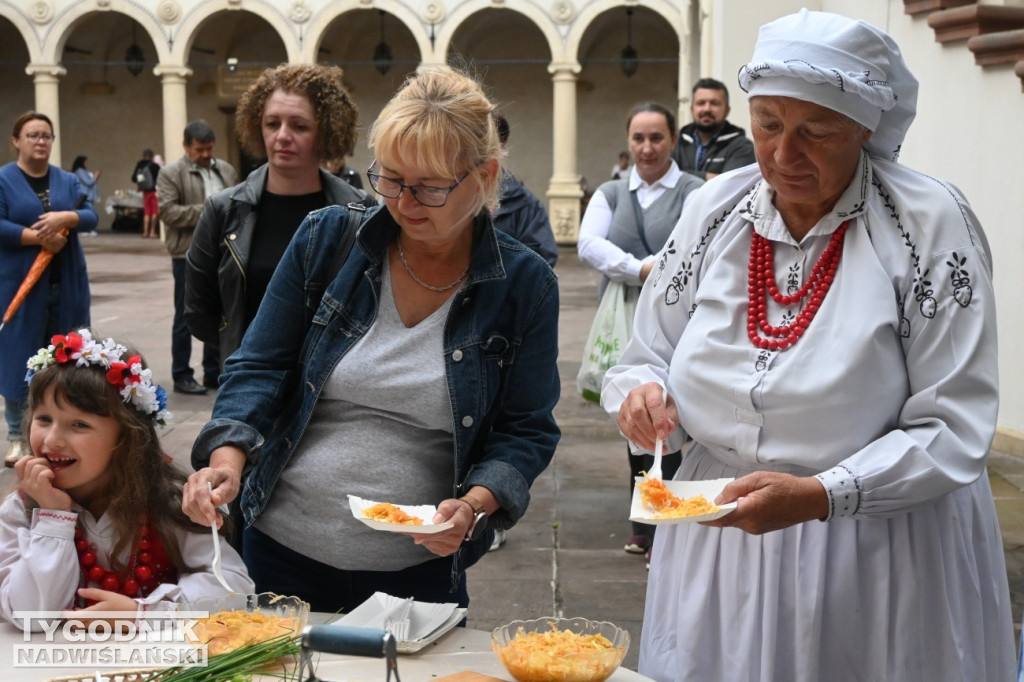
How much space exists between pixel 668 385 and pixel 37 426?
1466mm

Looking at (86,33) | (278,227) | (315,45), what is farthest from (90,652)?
(86,33)

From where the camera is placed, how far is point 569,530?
591 centimetres

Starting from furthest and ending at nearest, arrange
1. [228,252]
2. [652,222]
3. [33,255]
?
[33,255], [652,222], [228,252]

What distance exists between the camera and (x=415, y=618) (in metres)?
2.29

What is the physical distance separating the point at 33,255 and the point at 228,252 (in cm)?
351

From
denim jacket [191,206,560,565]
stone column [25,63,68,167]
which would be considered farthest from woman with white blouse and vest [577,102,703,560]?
stone column [25,63,68,167]

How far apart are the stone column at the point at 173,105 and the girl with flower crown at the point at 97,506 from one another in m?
26.0

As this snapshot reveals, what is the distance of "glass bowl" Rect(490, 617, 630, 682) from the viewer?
2.04 m

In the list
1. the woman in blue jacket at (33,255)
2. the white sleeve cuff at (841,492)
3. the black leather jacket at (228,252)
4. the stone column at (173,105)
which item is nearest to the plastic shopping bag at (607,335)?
the black leather jacket at (228,252)

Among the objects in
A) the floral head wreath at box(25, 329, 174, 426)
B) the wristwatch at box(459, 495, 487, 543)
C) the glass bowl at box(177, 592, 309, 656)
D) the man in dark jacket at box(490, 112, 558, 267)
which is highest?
the man in dark jacket at box(490, 112, 558, 267)

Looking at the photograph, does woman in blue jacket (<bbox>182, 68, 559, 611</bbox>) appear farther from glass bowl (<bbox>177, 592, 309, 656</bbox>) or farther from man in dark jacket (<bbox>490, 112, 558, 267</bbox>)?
man in dark jacket (<bbox>490, 112, 558, 267</bbox>)

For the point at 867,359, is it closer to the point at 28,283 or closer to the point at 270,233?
the point at 270,233

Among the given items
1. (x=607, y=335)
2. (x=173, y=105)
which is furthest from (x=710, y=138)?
(x=173, y=105)

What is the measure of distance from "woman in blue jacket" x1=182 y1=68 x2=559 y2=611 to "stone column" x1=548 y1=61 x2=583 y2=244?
24.1 metres
